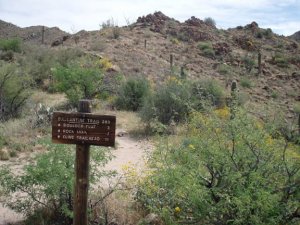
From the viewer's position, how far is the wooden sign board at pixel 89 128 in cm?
527

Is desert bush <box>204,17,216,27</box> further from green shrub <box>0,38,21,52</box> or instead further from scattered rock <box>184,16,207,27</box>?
green shrub <box>0,38,21,52</box>

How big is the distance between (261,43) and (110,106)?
→ 3054cm

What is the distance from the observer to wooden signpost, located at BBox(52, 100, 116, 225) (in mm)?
5277

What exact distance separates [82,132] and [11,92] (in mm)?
11436

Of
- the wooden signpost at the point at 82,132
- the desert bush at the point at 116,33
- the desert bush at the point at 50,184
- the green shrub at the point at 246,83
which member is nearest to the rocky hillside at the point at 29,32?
the desert bush at the point at 116,33

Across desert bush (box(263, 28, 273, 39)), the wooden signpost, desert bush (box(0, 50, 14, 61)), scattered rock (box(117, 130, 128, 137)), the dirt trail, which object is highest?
desert bush (box(263, 28, 273, 39))

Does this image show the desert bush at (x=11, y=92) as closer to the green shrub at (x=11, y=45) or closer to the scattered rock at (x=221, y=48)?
the green shrub at (x=11, y=45)

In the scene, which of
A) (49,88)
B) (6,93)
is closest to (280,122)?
(6,93)

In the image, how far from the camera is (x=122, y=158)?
39.1ft

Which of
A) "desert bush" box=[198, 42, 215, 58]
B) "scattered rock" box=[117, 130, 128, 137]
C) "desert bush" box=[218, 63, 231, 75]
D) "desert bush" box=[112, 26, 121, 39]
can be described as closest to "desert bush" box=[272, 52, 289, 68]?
"desert bush" box=[198, 42, 215, 58]

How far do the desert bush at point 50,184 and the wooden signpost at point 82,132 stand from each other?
106cm

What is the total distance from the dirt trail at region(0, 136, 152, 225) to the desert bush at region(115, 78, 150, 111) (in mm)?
4948

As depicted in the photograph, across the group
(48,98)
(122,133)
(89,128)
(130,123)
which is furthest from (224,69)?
(89,128)

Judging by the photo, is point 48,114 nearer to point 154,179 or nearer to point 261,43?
point 154,179
